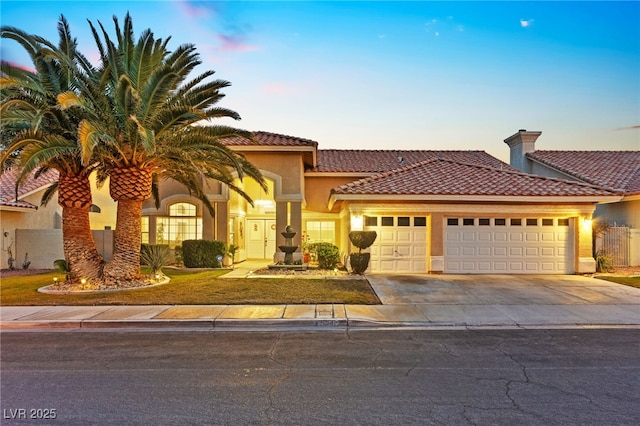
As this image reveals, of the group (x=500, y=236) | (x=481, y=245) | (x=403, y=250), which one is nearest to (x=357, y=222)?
(x=403, y=250)

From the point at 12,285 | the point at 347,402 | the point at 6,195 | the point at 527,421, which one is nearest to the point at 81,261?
the point at 12,285

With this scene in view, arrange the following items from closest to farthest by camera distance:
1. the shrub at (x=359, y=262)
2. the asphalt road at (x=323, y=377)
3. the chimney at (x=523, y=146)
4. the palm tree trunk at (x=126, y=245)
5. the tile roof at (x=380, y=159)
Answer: the asphalt road at (x=323, y=377), the palm tree trunk at (x=126, y=245), the shrub at (x=359, y=262), the tile roof at (x=380, y=159), the chimney at (x=523, y=146)

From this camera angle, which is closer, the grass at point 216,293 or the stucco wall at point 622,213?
the grass at point 216,293

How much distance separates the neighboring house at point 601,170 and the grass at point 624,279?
3623mm


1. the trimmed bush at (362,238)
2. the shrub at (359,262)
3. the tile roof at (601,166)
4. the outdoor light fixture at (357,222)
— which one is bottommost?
the shrub at (359,262)

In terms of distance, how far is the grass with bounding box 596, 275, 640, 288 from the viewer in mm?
13852

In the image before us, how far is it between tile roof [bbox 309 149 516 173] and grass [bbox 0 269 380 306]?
9.96m

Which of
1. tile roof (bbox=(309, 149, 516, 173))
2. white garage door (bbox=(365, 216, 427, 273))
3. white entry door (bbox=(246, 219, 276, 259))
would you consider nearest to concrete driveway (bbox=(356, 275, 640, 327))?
white garage door (bbox=(365, 216, 427, 273))

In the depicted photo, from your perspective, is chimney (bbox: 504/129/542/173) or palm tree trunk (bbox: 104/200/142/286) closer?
palm tree trunk (bbox: 104/200/142/286)

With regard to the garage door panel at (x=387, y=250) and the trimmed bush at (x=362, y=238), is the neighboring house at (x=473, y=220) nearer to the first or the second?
the garage door panel at (x=387, y=250)

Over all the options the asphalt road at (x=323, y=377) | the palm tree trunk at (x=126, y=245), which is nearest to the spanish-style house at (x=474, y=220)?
the palm tree trunk at (x=126, y=245)

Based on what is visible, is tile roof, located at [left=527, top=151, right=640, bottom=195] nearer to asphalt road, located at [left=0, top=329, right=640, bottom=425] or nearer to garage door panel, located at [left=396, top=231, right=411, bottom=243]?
garage door panel, located at [left=396, top=231, right=411, bottom=243]

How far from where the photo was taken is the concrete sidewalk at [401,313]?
888cm

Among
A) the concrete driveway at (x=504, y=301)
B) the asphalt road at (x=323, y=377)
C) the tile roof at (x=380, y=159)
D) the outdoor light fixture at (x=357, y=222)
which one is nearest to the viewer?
the asphalt road at (x=323, y=377)
